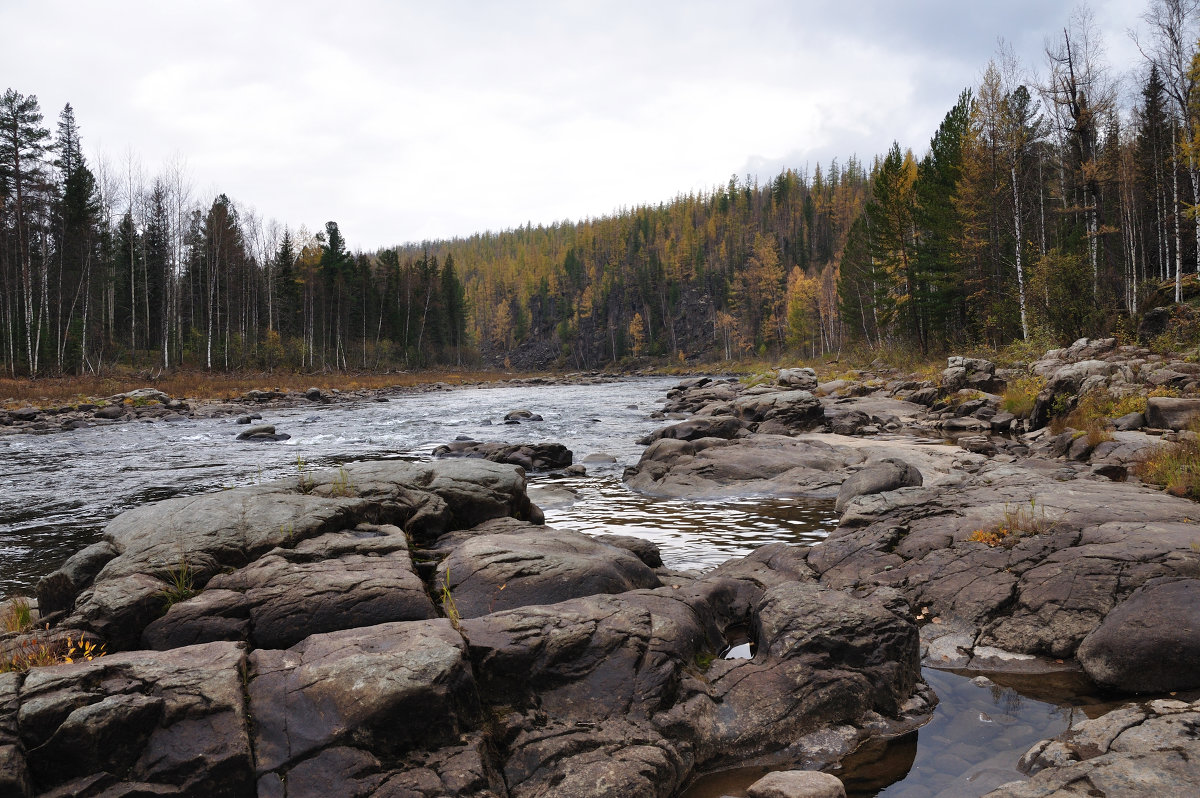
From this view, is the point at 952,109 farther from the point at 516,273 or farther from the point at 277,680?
the point at 516,273

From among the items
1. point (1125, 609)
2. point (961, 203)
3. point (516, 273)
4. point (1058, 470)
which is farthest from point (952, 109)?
point (516, 273)

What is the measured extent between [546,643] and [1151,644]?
4.21 m

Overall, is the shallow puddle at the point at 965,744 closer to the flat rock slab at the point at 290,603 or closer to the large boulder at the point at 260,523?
the flat rock slab at the point at 290,603

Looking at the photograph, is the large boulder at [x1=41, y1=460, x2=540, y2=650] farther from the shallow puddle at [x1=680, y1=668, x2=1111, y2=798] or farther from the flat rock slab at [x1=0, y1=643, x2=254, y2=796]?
the shallow puddle at [x1=680, y1=668, x2=1111, y2=798]

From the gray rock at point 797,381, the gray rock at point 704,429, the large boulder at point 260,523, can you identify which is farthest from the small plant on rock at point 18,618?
the gray rock at point 797,381

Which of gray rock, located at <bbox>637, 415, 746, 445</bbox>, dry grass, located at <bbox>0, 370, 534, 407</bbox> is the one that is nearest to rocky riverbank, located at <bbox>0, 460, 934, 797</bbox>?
gray rock, located at <bbox>637, 415, 746, 445</bbox>

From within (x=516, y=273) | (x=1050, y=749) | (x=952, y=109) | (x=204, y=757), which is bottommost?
(x=1050, y=749)

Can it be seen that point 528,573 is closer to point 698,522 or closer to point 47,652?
point 47,652

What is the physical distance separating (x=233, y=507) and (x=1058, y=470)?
37.4 feet

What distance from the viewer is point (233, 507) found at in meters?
6.16

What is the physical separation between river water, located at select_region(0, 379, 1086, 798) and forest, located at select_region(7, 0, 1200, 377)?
59.0ft

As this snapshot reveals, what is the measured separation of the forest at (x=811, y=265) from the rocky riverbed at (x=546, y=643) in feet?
64.8

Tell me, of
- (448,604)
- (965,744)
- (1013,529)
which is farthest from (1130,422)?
(448,604)

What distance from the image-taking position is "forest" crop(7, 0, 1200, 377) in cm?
2639
